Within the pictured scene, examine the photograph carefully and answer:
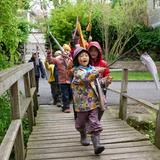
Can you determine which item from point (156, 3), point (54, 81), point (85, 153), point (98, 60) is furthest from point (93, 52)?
point (156, 3)

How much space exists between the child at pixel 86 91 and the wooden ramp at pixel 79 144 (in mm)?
288

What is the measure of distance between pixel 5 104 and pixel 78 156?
2232 millimetres

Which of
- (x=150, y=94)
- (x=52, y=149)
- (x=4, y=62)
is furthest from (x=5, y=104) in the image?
(x=150, y=94)

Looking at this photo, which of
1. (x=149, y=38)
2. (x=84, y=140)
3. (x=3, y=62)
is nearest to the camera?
(x=84, y=140)

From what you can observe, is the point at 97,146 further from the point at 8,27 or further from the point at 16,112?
the point at 8,27

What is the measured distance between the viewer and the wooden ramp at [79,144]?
4812 millimetres

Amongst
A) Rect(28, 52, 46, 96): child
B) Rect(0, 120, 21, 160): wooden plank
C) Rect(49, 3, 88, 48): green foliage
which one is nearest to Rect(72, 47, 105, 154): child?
Rect(0, 120, 21, 160): wooden plank

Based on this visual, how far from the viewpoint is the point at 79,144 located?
17.6 feet

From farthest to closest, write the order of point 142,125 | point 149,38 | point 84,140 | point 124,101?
point 149,38 < point 142,125 < point 124,101 < point 84,140

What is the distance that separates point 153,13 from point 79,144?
24478 millimetres

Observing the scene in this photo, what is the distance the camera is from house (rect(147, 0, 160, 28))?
2795 cm

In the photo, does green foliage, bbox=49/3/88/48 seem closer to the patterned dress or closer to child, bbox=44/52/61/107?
child, bbox=44/52/61/107

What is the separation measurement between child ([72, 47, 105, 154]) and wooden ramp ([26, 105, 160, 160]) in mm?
288

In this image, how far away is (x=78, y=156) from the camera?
4.82 m
